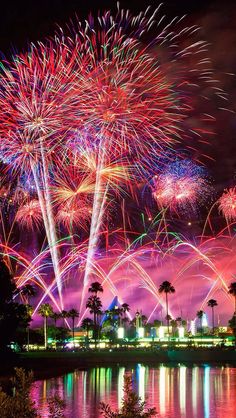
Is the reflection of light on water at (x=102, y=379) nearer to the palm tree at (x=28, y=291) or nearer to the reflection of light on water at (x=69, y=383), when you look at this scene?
the reflection of light on water at (x=69, y=383)

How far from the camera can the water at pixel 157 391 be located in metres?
36.0

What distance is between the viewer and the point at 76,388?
157ft

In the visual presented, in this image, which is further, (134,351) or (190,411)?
(134,351)

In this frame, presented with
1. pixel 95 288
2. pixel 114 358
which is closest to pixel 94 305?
pixel 95 288

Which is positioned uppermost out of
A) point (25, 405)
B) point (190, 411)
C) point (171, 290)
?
point (171, 290)

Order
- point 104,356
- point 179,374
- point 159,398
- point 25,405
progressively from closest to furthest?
point 25,405 → point 159,398 → point 179,374 → point 104,356

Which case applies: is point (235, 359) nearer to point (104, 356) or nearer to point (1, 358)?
point (104, 356)

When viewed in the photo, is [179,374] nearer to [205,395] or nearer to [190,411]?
[205,395]

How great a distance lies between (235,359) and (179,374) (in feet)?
72.2

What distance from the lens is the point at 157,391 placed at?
1817 inches

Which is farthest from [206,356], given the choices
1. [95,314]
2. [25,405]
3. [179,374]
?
[25,405]

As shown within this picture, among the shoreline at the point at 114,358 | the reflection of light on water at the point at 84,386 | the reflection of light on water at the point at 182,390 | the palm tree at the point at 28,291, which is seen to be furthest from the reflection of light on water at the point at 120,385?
the palm tree at the point at 28,291

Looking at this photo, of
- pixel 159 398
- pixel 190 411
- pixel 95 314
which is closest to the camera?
pixel 190 411

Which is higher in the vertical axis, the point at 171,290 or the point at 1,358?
the point at 171,290
